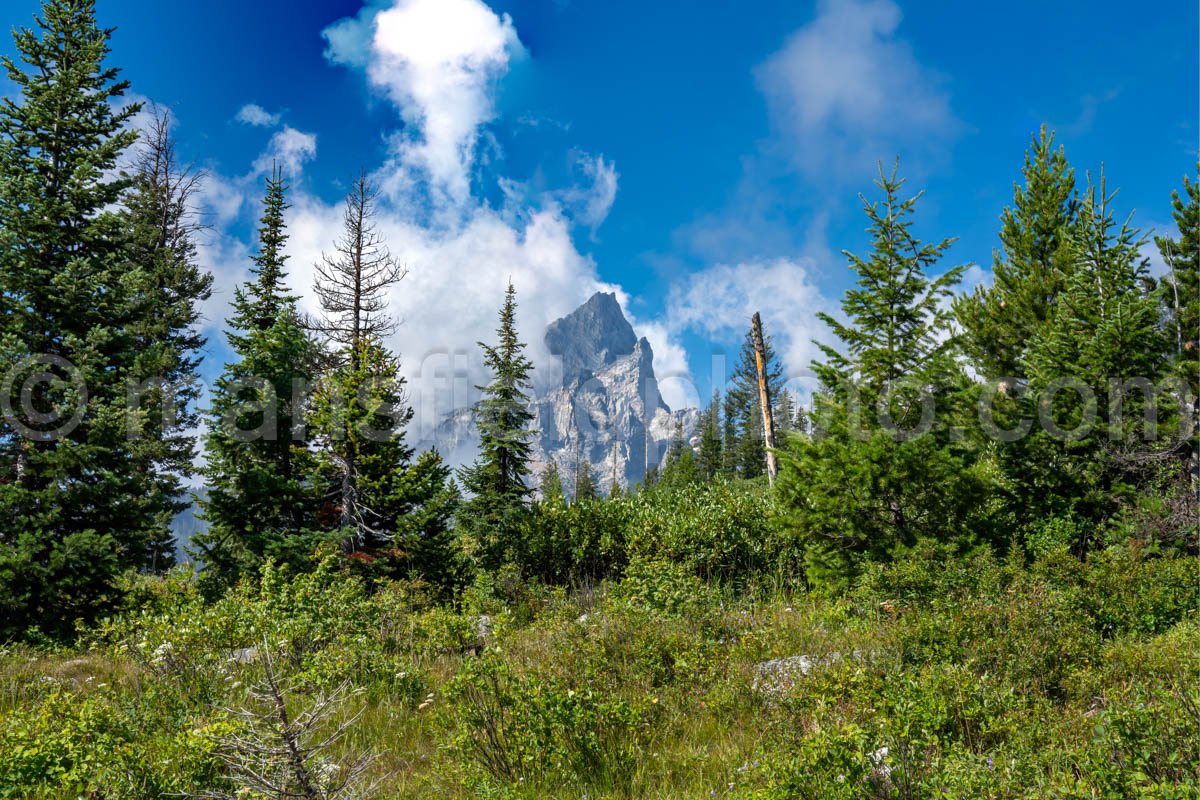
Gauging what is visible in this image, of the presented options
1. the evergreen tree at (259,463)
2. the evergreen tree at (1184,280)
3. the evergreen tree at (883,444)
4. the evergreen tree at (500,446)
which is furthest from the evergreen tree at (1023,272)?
the evergreen tree at (259,463)

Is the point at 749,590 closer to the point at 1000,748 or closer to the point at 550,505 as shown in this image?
the point at 550,505

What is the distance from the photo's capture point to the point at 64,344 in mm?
10188

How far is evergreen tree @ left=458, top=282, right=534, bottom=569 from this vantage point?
60.8ft

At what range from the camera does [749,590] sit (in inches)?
516

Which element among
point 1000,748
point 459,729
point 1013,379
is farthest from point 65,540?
point 1013,379

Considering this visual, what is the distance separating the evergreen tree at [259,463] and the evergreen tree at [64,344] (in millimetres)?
1505

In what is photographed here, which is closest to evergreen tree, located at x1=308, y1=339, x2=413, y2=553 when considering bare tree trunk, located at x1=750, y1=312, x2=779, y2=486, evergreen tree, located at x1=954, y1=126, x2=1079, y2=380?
bare tree trunk, located at x1=750, y1=312, x2=779, y2=486

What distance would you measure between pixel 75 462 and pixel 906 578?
43.5 feet

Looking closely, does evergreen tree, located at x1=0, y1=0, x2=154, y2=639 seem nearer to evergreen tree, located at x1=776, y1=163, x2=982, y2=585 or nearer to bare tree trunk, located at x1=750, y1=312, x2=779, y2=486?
evergreen tree, located at x1=776, y1=163, x2=982, y2=585

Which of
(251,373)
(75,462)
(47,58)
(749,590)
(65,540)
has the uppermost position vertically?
(47,58)

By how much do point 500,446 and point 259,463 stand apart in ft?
23.5

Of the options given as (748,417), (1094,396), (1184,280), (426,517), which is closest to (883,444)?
(1094,396)

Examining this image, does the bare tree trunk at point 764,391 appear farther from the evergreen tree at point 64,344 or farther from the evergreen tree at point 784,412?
the evergreen tree at point 784,412

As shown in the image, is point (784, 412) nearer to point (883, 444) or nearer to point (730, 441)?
point (730, 441)
